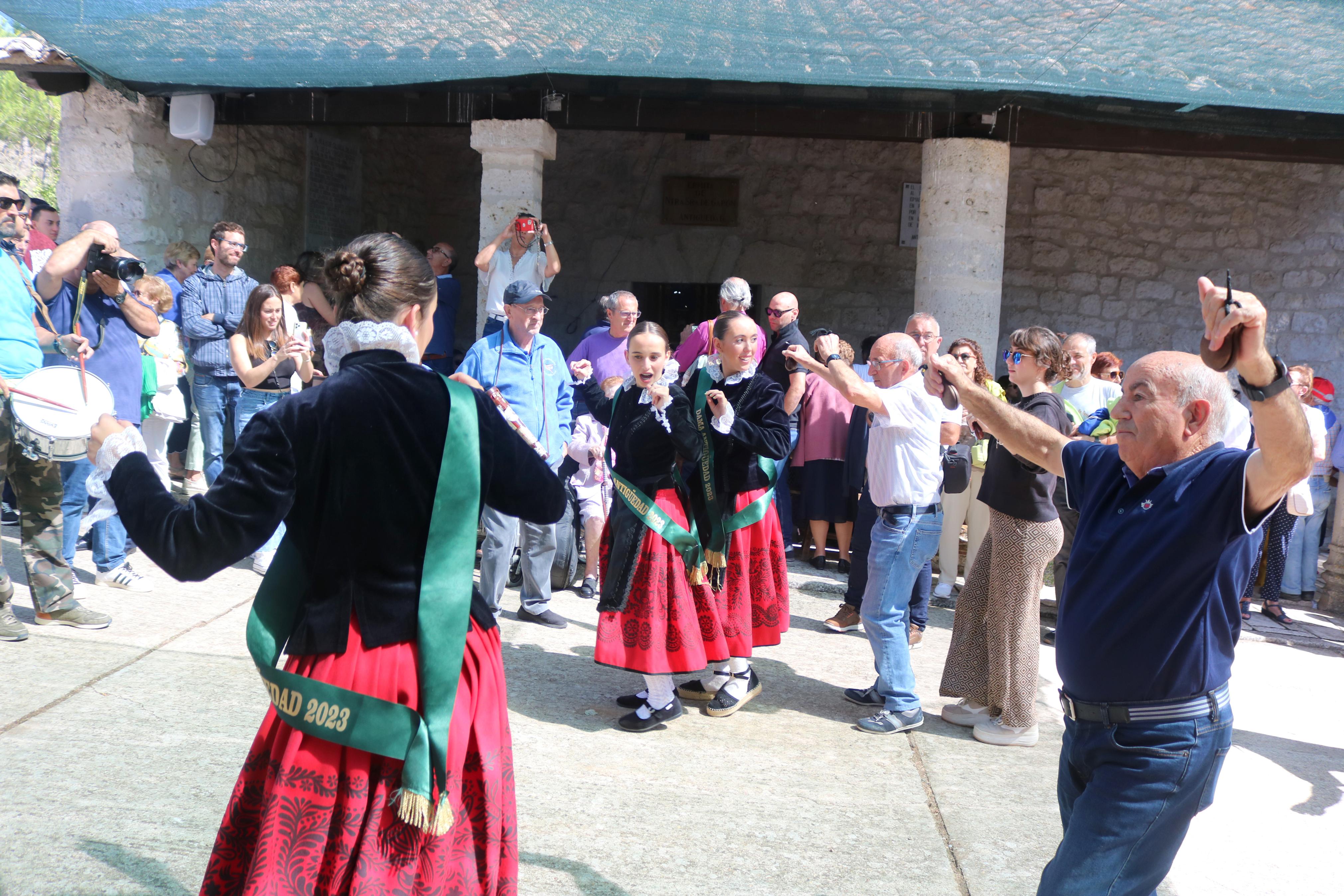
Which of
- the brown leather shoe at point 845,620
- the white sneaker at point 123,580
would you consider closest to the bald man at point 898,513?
the brown leather shoe at point 845,620

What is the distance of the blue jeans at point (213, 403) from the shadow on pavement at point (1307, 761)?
5831 millimetres

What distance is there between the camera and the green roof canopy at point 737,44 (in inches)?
261

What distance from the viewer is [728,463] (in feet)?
13.4

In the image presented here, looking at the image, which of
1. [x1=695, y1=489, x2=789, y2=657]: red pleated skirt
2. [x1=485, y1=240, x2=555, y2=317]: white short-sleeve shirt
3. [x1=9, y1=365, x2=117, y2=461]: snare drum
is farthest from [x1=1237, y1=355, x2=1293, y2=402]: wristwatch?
[x1=485, y1=240, x2=555, y2=317]: white short-sleeve shirt

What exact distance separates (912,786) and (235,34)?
7.14 meters

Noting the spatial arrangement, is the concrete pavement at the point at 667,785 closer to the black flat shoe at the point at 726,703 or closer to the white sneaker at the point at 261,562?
the black flat shoe at the point at 726,703

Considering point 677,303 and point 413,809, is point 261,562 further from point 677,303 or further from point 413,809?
point 677,303

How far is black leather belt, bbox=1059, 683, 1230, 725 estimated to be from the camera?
1967mm

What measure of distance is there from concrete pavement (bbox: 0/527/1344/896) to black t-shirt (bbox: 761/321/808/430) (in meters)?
1.80

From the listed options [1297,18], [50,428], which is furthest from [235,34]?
[1297,18]

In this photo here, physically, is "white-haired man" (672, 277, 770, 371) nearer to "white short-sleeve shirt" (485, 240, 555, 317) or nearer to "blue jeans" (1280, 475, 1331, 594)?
"white short-sleeve shirt" (485, 240, 555, 317)

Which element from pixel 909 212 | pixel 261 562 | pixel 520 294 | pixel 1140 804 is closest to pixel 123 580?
pixel 261 562

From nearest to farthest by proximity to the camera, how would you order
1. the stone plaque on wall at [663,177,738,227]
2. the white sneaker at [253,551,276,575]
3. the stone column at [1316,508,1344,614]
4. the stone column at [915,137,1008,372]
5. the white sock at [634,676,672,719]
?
the white sock at [634,676,672,719] → the white sneaker at [253,551,276,575] → the stone column at [1316,508,1344,614] → the stone column at [915,137,1008,372] → the stone plaque on wall at [663,177,738,227]

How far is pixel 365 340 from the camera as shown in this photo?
75.4 inches
